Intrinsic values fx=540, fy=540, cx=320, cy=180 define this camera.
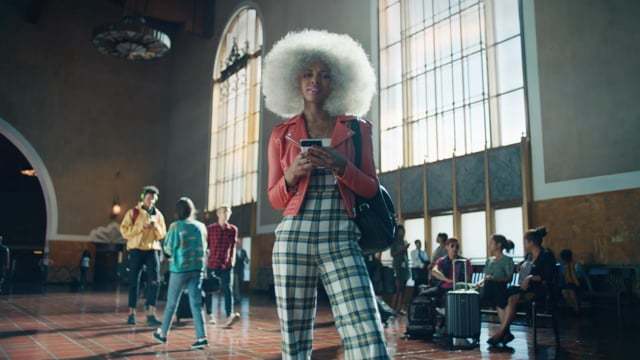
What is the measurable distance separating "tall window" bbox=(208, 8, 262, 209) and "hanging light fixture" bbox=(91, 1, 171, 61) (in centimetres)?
317

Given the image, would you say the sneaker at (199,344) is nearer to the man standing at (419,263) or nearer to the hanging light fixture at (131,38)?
the man standing at (419,263)

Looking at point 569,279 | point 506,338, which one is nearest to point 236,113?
point 569,279

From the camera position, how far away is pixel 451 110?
10.5 m

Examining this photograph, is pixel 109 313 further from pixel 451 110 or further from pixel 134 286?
pixel 451 110

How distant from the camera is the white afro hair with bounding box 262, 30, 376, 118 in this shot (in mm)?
1799

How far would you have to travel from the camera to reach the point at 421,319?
529cm

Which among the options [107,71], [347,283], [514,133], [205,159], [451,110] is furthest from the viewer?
[107,71]

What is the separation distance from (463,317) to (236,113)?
46.6 feet

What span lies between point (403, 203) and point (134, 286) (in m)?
6.19

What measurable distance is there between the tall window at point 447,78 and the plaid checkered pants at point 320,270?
8.26m

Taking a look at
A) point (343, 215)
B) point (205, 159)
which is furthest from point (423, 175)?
point (205, 159)

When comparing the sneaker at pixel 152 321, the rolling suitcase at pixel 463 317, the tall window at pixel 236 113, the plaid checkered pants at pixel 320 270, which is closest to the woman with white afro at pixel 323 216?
the plaid checkered pants at pixel 320 270

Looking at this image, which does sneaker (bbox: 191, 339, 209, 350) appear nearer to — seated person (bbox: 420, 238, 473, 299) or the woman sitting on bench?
seated person (bbox: 420, 238, 473, 299)

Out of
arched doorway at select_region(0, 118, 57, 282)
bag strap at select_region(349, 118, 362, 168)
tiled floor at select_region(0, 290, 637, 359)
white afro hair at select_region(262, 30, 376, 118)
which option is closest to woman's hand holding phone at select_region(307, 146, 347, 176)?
bag strap at select_region(349, 118, 362, 168)
